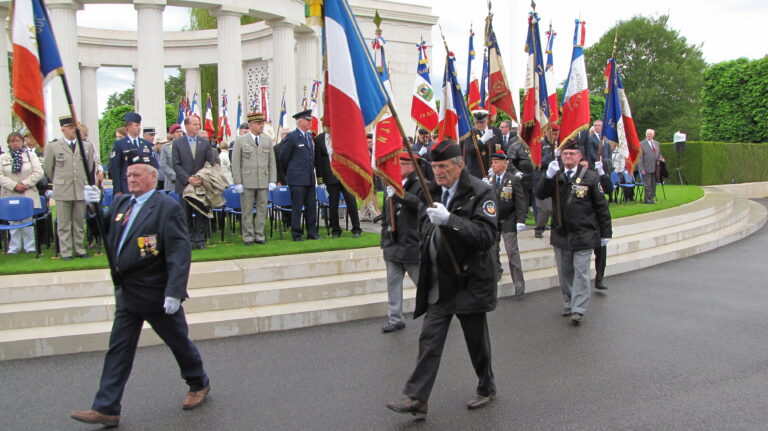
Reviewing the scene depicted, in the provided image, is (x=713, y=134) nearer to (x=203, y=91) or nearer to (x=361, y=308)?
(x=203, y=91)

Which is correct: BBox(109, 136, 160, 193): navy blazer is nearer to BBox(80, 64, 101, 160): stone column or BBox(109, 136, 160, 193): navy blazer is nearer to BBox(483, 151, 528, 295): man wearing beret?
BBox(483, 151, 528, 295): man wearing beret

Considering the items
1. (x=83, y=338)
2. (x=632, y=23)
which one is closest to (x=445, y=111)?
(x=83, y=338)

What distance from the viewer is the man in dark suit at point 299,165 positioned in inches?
435

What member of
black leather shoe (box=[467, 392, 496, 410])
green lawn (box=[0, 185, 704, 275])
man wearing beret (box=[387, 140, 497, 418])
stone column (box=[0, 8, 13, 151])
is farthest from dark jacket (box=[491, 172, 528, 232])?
stone column (box=[0, 8, 13, 151])

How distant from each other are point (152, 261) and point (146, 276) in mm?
129

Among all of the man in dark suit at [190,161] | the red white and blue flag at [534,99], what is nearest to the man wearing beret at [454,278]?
the red white and blue flag at [534,99]

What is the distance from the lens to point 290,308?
25.8ft

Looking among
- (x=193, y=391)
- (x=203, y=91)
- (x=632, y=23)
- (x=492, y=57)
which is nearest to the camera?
(x=193, y=391)

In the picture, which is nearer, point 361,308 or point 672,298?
point 361,308

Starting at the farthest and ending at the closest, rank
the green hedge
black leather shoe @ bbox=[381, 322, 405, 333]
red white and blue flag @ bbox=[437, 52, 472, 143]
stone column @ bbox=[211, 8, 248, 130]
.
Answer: the green hedge < stone column @ bbox=[211, 8, 248, 130] < red white and blue flag @ bbox=[437, 52, 472, 143] < black leather shoe @ bbox=[381, 322, 405, 333]

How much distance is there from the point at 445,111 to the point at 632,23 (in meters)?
56.9

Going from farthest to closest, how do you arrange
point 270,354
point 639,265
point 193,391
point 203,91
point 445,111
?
point 203,91 → point 639,265 → point 445,111 → point 270,354 → point 193,391

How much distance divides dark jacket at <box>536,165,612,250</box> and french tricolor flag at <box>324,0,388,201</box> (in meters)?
3.57

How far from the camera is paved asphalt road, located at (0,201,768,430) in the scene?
474 cm
